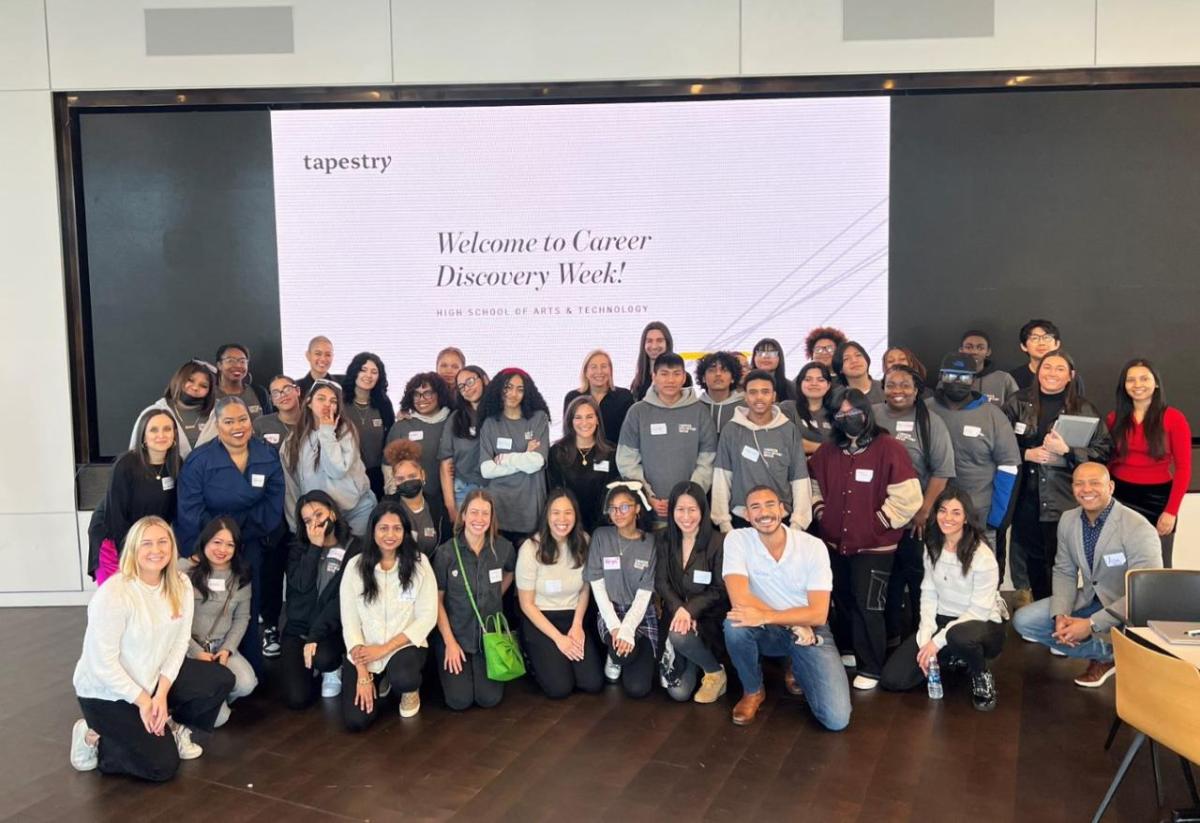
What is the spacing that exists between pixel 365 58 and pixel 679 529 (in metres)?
3.66

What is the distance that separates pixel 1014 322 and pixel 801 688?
2.90m

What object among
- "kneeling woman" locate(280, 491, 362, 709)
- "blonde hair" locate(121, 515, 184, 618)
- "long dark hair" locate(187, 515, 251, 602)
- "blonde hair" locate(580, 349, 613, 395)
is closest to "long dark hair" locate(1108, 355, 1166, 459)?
"blonde hair" locate(580, 349, 613, 395)

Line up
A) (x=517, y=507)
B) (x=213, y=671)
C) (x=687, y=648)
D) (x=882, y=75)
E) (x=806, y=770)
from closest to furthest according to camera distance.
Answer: (x=806, y=770) < (x=213, y=671) < (x=687, y=648) < (x=517, y=507) < (x=882, y=75)

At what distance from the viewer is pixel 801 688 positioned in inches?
154

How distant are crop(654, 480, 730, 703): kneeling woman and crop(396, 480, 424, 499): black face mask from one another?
121cm

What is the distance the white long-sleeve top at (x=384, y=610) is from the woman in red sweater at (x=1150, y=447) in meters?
Result: 3.53

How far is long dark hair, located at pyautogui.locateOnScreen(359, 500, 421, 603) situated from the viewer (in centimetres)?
379

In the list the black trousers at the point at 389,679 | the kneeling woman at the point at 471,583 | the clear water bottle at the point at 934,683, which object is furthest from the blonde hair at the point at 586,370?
the clear water bottle at the point at 934,683

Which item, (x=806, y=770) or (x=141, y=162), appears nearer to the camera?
(x=806, y=770)

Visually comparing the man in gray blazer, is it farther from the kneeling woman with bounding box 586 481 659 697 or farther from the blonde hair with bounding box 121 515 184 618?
the blonde hair with bounding box 121 515 184 618

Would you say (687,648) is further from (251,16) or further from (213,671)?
(251,16)

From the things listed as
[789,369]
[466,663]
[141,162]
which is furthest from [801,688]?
[141,162]

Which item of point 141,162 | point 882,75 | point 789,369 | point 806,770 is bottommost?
point 806,770

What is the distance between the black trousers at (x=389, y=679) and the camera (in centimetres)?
363
